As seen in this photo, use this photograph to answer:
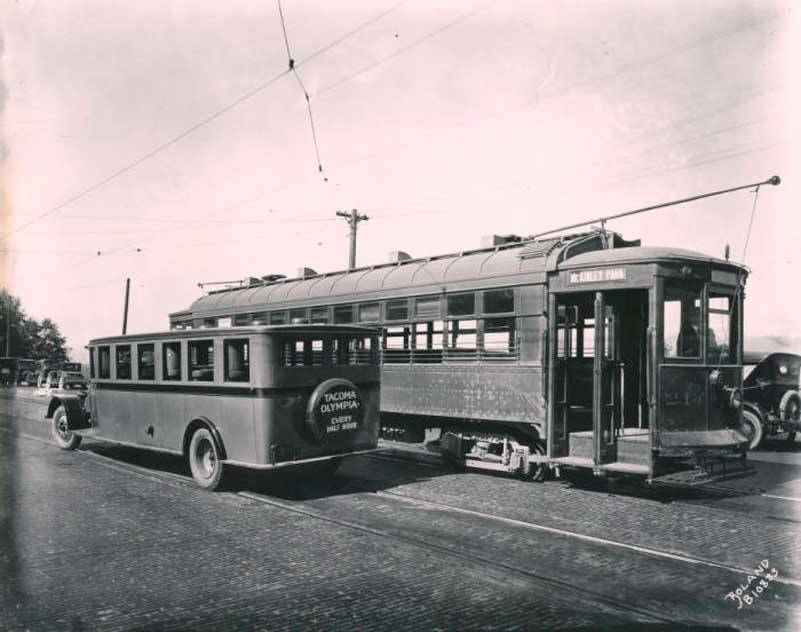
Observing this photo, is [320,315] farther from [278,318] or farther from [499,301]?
[499,301]

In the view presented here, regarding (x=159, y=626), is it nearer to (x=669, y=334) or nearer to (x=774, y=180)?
(x=669, y=334)

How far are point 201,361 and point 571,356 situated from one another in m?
5.66

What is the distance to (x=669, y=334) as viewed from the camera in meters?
8.77

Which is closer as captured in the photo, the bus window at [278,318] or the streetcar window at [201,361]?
the streetcar window at [201,361]

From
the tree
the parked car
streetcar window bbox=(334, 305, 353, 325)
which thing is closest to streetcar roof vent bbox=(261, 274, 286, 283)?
streetcar window bbox=(334, 305, 353, 325)

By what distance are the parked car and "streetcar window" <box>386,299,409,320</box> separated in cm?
2536

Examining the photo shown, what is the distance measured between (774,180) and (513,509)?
17.5 feet

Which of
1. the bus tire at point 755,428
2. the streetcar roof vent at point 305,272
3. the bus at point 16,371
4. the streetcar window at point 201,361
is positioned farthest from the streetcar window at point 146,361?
the bus at point 16,371

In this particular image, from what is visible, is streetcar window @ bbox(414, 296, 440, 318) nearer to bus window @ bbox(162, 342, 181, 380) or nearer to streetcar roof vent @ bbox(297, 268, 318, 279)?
bus window @ bbox(162, 342, 181, 380)

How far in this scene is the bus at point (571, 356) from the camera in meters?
8.69

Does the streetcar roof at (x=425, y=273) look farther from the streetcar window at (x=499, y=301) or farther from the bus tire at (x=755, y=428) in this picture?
the bus tire at (x=755, y=428)

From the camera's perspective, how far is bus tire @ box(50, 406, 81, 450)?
42.9 feet

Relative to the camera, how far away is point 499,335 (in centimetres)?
1030

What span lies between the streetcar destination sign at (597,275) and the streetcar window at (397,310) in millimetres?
3405
